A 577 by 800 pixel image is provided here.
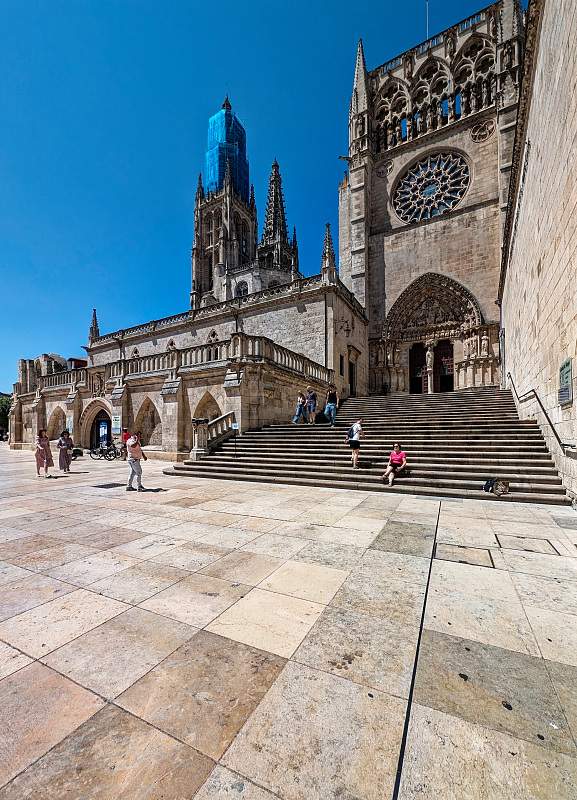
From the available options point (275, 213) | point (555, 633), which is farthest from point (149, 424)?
point (275, 213)

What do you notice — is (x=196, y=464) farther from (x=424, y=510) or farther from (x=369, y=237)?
(x=369, y=237)

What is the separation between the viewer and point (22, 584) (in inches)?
→ 131

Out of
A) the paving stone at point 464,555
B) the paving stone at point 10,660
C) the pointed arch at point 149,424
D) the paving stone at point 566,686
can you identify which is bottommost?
the paving stone at point 464,555

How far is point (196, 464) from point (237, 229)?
51.3 metres

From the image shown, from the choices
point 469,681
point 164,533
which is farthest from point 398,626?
point 164,533

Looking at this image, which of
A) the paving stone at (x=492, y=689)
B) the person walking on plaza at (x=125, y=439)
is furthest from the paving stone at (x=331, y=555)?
the person walking on plaza at (x=125, y=439)

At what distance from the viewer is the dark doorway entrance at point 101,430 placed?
1944 centimetres

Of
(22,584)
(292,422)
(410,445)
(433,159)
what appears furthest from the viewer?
(433,159)

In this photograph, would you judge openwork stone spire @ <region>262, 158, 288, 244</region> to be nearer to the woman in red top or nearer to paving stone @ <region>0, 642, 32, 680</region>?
the woman in red top

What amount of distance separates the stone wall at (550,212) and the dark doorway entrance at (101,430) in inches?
791

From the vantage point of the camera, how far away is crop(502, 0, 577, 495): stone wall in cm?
572

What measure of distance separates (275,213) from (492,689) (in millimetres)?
64539

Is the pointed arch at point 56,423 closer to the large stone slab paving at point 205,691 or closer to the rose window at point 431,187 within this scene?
the large stone slab paving at point 205,691

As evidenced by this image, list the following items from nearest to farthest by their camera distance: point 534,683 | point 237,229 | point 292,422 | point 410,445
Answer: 1. point 534,683
2. point 410,445
3. point 292,422
4. point 237,229
